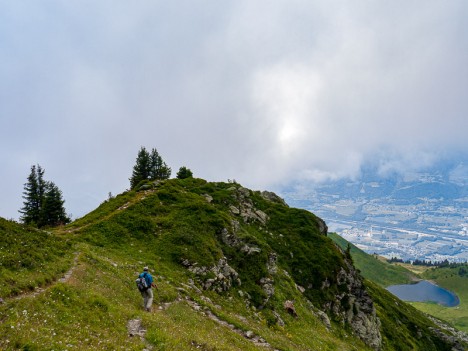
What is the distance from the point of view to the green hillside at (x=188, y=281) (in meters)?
20.0

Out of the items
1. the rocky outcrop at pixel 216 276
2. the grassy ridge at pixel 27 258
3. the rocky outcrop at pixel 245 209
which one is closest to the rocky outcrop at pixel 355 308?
the rocky outcrop at pixel 245 209

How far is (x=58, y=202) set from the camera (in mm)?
83062

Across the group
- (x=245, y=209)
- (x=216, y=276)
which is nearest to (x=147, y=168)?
(x=245, y=209)

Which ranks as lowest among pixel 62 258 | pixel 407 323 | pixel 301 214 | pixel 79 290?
pixel 407 323

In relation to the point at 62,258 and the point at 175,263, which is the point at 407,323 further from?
the point at 62,258

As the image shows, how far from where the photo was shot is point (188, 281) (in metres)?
38.4

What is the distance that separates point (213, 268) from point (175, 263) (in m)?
4.94

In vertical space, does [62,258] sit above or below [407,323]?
above

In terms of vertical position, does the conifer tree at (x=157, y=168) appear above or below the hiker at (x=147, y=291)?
above

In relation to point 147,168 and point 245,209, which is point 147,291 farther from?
point 147,168

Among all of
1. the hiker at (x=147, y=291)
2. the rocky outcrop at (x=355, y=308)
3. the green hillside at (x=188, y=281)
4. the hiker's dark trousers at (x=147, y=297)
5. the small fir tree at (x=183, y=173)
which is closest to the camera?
the green hillside at (x=188, y=281)

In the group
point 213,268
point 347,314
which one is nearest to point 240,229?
point 213,268

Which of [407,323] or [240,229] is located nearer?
[240,229]

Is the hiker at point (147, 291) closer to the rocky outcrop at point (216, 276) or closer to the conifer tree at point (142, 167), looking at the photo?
the rocky outcrop at point (216, 276)
